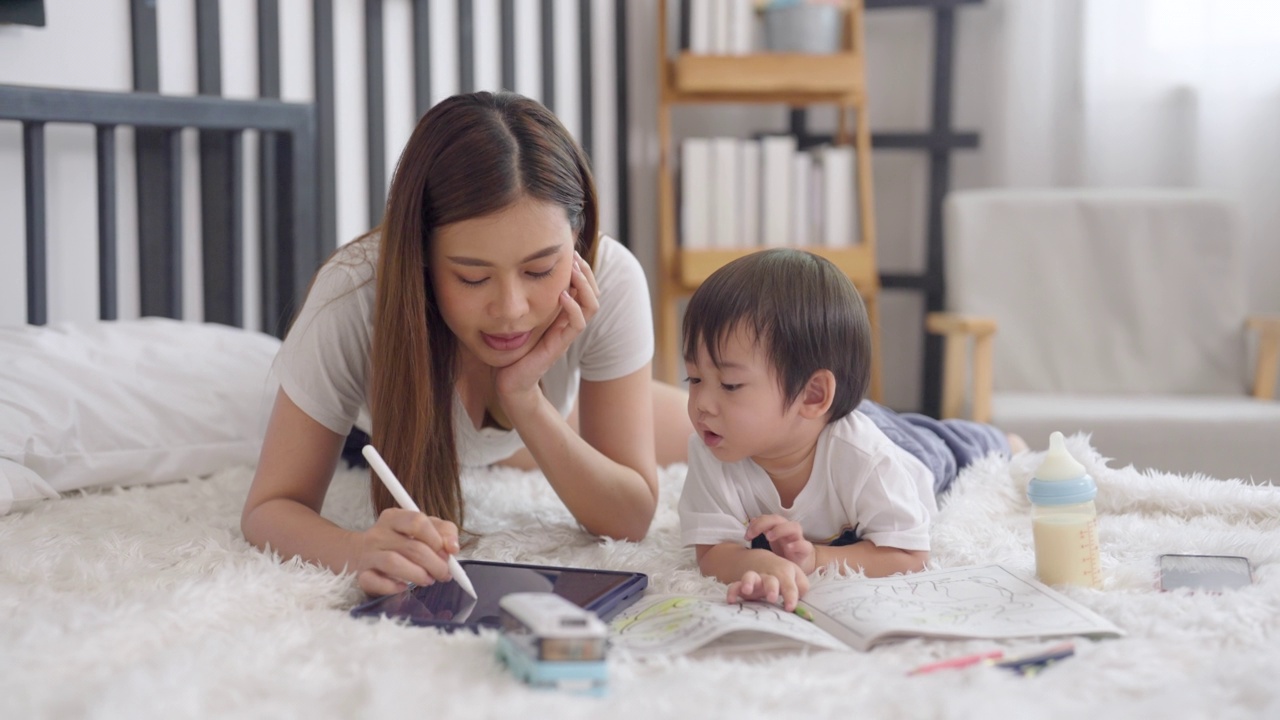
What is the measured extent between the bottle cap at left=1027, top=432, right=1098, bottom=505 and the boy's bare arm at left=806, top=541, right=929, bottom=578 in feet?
0.42

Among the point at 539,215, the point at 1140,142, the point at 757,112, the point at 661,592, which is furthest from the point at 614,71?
the point at 661,592

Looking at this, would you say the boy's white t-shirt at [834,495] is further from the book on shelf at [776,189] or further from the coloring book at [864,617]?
the book on shelf at [776,189]

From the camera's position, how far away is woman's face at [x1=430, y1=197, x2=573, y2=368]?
1.06m

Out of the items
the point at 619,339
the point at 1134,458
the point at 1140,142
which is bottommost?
the point at 1134,458

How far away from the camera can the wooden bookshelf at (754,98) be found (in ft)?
8.05

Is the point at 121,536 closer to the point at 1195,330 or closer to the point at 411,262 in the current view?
the point at 411,262

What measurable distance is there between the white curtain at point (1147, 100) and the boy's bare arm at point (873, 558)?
1.76 meters

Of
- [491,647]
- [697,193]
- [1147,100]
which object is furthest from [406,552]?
[1147,100]

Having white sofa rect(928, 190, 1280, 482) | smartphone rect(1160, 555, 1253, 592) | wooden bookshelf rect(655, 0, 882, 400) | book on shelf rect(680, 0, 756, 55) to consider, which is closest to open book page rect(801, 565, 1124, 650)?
smartphone rect(1160, 555, 1253, 592)

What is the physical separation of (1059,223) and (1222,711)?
1945 millimetres

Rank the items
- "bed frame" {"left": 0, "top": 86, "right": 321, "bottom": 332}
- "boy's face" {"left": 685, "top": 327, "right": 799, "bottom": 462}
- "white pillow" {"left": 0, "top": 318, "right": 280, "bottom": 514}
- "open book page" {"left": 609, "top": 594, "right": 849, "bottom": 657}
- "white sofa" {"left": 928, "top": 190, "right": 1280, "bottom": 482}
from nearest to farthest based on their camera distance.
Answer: "open book page" {"left": 609, "top": 594, "right": 849, "bottom": 657}
"boy's face" {"left": 685, "top": 327, "right": 799, "bottom": 462}
"white pillow" {"left": 0, "top": 318, "right": 280, "bottom": 514}
"bed frame" {"left": 0, "top": 86, "right": 321, "bottom": 332}
"white sofa" {"left": 928, "top": 190, "right": 1280, "bottom": 482}

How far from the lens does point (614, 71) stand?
8.93ft

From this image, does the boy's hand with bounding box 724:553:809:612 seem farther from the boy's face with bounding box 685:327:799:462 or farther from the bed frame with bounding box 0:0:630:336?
the bed frame with bounding box 0:0:630:336

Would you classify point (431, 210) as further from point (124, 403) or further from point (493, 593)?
point (124, 403)
